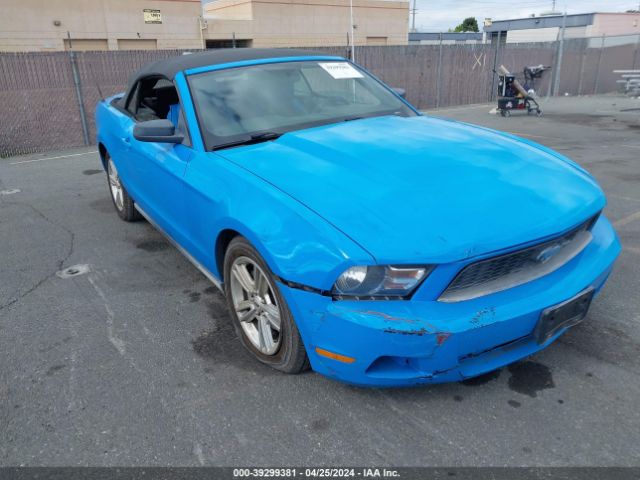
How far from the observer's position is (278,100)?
346cm

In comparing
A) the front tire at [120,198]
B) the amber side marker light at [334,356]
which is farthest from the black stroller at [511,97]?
the amber side marker light at [334,356]

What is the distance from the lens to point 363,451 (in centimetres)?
219

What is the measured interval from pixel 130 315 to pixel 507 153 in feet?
8.48

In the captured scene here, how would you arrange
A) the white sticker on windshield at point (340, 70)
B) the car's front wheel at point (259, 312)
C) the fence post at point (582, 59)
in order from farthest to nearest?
the fence post at point (582, 59), the white sticker on windshield at point (340, 70), the car's front wheel at point (259, 312)

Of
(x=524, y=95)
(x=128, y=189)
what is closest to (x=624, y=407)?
(x=128, y=189)

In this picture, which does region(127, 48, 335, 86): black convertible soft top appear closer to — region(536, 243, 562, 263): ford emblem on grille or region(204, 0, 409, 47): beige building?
region(536, 243, 562, 263): ford emblem on grille

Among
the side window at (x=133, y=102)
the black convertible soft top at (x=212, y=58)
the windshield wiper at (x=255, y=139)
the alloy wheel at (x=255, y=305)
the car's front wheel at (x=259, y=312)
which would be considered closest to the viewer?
the car's front wheel at (x=259, y=312)

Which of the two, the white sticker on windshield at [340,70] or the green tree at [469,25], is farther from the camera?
the green tree at [469,25]

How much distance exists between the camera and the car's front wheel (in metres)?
2.47

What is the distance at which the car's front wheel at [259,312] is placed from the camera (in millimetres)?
2473

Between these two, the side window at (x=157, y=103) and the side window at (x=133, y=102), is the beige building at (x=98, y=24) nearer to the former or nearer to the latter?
the side window at (x=133, y=102)

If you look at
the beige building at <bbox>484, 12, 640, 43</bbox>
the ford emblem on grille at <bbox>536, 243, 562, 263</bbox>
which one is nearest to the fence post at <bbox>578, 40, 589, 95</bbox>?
the beige building at <bbox>484, 12, 640, 43</bbox>

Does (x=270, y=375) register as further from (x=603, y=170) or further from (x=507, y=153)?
(x=603, y=170)

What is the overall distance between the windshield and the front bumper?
1.32 m
